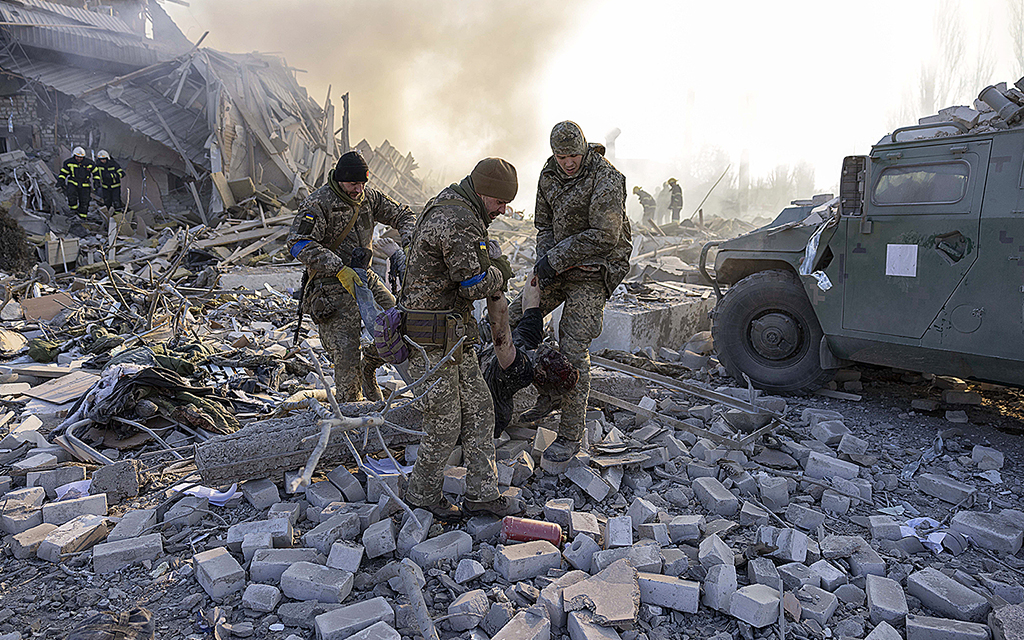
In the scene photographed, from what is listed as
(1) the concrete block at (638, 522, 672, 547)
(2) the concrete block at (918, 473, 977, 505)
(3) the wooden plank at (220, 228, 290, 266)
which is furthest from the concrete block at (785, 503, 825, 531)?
(3) the wooden plank at (220, 228, 290, 266)

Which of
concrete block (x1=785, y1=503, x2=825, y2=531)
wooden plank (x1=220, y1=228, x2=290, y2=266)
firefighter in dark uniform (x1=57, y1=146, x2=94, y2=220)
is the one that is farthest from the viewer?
firefighter in dark uniform (x1=57, y1=146, x2=94, y2=220)

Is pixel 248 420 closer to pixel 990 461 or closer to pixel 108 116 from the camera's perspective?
pixel 990 461

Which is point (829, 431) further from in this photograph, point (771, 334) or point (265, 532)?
point (265, 532)

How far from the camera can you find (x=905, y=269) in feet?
14.1

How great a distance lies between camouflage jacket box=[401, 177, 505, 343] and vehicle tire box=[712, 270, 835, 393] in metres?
3.10

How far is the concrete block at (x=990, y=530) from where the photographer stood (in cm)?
295

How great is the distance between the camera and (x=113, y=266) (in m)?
9.91

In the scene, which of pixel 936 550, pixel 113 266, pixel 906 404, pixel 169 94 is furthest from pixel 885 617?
pixel 169 94

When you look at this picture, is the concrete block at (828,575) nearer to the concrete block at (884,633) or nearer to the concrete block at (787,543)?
the concrete block at (787,543)

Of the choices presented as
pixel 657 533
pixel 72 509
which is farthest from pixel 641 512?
pixel 72 509

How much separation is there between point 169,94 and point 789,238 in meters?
15.4

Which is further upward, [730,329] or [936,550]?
[730,329]

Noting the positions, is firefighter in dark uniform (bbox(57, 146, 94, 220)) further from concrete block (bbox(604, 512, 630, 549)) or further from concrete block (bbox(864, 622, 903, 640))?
concrete block (bbox(864, 622, 903, 640))

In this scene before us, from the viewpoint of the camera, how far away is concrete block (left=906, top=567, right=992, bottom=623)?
247 cm
